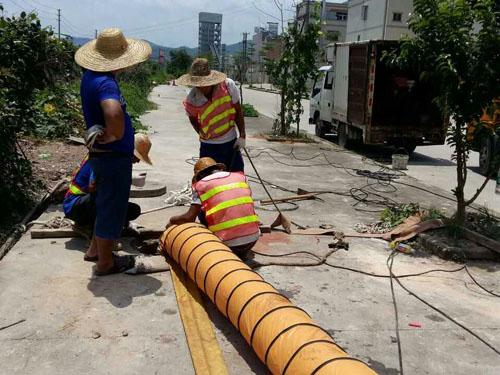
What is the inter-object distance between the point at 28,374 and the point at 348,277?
2.71 meters

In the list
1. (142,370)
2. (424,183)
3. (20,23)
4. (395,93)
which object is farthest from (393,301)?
(395,93)

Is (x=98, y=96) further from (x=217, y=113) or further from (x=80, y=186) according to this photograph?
(x=217, y=113)

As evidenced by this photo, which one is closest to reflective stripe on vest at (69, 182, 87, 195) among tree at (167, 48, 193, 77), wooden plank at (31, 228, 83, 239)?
wooden plank at (31, 228, 83, 239)

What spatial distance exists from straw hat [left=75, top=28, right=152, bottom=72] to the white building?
40.0 m

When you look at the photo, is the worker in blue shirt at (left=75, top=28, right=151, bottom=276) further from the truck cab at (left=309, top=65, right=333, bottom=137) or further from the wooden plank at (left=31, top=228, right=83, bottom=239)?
the truck cab at (left=309, top=65, right=333, bottom=137)

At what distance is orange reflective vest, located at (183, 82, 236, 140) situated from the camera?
5.46 metres

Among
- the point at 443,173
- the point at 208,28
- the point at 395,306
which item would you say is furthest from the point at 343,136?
Answer: the point at 208,28

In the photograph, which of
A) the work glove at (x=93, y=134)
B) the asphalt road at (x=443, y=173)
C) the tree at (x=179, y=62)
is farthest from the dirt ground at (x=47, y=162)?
the tree at (x=179, y=62)

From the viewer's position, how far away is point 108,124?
148 inches

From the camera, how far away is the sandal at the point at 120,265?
4312 mm

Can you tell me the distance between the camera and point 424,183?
31.3 feet

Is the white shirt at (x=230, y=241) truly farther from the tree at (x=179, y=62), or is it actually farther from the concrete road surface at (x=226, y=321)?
the tree at (x=179, y=62)

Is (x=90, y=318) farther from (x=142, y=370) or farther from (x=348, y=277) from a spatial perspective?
(x=348, y=277)

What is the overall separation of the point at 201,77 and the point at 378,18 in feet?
144
